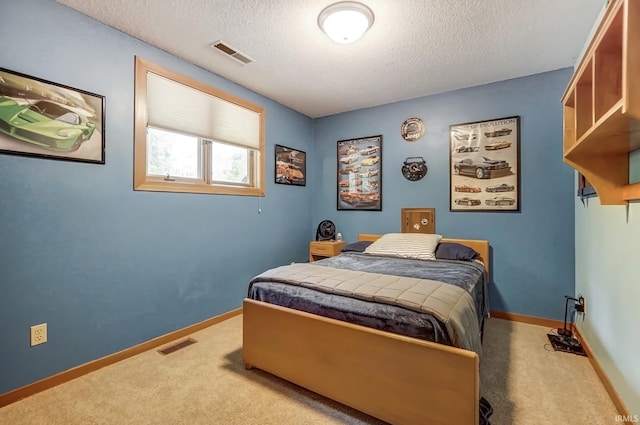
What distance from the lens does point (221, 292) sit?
3.00m

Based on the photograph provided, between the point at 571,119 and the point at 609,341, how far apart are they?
1356 millimetres

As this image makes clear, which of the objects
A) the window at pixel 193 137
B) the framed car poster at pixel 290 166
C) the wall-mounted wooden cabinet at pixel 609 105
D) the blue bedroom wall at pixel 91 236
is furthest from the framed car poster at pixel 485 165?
the blue bedroom wall at pixel 91 236

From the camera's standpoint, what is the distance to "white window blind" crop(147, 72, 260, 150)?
8.02 ft

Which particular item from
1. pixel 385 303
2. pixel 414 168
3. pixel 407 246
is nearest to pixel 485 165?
pixel 414 168

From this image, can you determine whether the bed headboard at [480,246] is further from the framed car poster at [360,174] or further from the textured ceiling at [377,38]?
the textured ceiling at [377,38]

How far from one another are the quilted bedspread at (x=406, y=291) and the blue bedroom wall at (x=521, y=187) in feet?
5.00

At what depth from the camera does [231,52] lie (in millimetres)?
2473

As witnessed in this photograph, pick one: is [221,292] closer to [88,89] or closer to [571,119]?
[88,89]

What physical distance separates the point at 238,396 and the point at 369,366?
0.85 m

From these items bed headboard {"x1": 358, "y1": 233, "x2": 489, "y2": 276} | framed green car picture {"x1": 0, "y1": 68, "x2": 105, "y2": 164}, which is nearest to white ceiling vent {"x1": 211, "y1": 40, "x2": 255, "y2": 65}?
framed green car picture {"x1": 0, "y1": 68, "x2": 105, "y2": 164}

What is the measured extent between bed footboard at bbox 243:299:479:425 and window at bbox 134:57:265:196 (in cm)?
148

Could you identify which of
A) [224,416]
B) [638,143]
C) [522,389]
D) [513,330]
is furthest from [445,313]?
[513,330]

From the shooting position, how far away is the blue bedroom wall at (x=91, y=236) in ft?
5.71

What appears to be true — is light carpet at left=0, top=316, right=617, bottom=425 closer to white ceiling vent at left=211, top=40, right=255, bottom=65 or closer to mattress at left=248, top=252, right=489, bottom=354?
mattress at left=248, top=252, right=489, bottom=354
